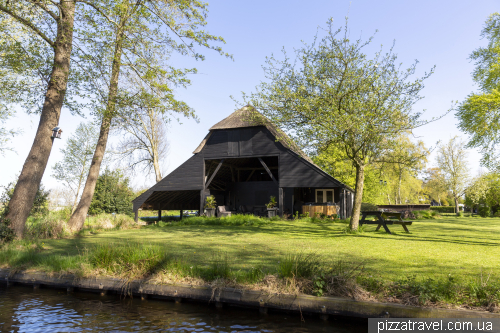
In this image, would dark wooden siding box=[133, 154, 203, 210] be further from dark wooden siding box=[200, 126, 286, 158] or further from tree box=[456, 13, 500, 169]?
tree box=[456, 13, 500, 169]

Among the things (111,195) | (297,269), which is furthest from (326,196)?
(297,269)

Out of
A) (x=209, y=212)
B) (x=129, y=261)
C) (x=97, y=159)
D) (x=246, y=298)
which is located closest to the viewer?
(x=246, y=298)

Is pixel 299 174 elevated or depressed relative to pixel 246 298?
elevated

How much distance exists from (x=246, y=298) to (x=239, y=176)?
908 inches

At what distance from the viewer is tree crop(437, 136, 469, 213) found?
46.5 metres

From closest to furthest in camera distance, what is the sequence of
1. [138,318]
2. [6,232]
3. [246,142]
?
[138,318] → [6,232] → [246,142]

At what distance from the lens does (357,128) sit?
12320 millimetres

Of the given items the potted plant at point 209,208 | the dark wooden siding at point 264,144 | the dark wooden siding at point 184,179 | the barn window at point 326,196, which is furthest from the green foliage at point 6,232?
the barn window at point 326,196

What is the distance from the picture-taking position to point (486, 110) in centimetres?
1828

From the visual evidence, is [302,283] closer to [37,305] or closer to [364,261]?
[364,261]

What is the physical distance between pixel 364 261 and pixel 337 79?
297 inches

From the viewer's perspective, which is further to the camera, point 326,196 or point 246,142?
point 326,196

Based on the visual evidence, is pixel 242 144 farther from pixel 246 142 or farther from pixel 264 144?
pixel 264 144

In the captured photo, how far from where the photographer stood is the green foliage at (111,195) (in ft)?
76.3
